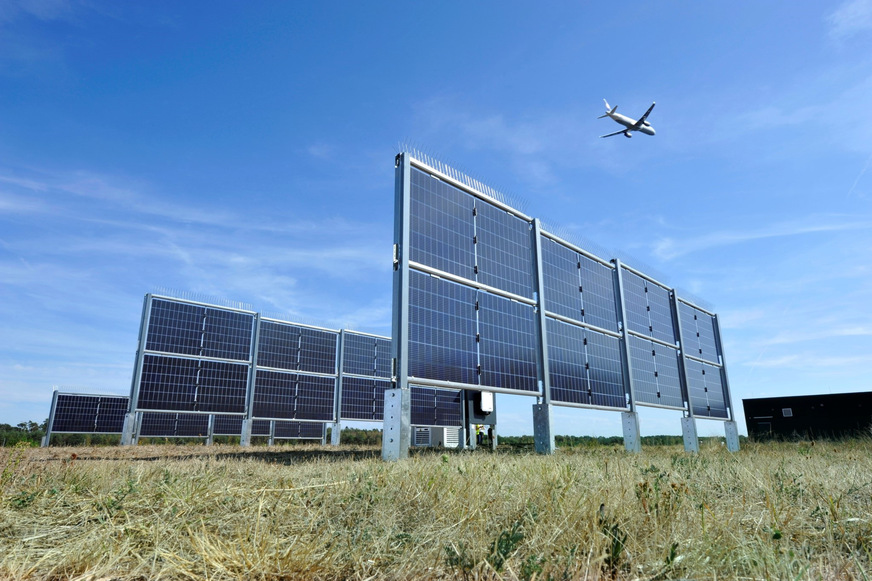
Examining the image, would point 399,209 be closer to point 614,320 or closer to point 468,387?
point 468,387

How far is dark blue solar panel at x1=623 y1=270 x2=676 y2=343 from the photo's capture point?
20.4m

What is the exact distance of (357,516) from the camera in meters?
3.87

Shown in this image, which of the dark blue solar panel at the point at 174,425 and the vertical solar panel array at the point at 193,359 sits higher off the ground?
the vertical solar panel array at the point at 193,359

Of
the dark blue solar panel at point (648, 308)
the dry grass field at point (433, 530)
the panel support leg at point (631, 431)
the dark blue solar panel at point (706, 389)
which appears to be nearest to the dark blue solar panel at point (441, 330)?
the dry grass field at point (433, 530)

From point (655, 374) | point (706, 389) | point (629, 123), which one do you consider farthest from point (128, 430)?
point (629, 123)

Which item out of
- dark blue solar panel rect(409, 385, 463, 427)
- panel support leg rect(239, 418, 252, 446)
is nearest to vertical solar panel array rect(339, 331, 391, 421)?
dark blue solar panel rect(409, 385, 463, 427)

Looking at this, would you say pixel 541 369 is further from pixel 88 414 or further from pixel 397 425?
pixel 88 414

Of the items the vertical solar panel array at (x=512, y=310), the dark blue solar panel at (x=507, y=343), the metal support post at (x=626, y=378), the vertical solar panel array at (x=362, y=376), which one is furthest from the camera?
the vertical solar panel array at (x=362, y=376)

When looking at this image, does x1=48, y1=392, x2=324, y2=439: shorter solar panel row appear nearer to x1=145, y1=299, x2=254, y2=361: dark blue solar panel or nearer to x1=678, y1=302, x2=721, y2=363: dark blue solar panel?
x1=145, y1=299, x2=254, y2=361: dark blue solar panel

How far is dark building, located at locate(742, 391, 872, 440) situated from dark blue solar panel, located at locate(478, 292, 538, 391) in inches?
972

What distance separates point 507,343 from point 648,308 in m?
10.8

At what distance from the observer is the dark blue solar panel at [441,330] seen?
36.7 ft

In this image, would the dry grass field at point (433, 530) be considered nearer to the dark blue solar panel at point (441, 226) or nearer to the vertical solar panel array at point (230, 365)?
the dark blue solar panel at point (441, 226)

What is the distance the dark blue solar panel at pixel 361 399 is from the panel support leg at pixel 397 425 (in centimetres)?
1664
